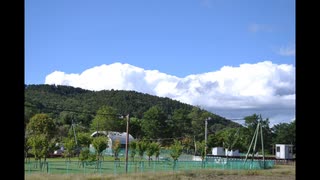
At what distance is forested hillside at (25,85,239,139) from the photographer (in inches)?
1924

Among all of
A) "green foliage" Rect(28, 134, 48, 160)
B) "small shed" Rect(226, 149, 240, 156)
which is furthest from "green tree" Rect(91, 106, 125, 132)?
"green foliage" Rect(28, 134, 48, 160)

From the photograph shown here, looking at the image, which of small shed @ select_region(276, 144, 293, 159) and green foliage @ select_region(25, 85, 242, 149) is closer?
small shed @ select_region(276, 144, 293, 159)

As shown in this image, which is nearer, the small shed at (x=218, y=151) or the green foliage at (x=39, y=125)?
the green foliage at (x=39, y=125)

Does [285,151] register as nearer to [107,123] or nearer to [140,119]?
[140,119]

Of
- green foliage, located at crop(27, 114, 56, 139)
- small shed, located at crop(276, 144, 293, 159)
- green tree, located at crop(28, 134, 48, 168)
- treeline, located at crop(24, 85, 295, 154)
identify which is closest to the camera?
green tree, located at crop(28, 134, 48, 168)

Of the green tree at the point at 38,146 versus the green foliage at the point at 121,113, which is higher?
the green foliage at the point at 121,113

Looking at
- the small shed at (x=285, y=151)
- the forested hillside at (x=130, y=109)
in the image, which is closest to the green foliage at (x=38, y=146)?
the forested hillside at (x=130, y=109)

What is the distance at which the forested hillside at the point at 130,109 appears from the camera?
4888 centimetres

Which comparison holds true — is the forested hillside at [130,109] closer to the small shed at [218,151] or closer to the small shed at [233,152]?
the small shed at [233,152]

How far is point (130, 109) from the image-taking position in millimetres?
53781

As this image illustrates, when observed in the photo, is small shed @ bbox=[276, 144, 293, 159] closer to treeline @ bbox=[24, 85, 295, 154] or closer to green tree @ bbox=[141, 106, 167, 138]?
treeline @ bbox=[24, 85, 295, 154]

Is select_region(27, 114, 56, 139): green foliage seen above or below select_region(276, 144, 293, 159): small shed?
above

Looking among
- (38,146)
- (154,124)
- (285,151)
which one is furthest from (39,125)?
(285,151)
